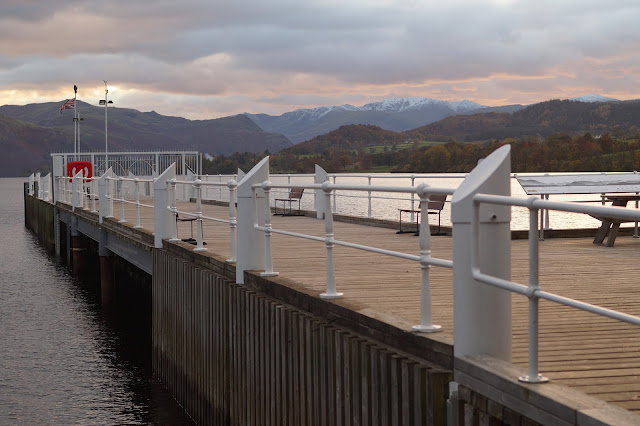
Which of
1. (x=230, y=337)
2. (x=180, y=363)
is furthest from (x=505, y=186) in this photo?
(x=180, y=363)

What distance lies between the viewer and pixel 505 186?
4.98m

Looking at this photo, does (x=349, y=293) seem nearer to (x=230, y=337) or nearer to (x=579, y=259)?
(x=230, y=337)

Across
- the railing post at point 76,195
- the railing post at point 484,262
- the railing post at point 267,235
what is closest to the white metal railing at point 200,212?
the railing post at point 267,235

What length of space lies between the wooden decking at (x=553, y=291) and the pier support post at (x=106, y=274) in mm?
8355

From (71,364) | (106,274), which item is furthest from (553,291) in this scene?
(106,274)

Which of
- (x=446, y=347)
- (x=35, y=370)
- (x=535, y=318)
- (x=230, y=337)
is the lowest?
(x=35, y=370)

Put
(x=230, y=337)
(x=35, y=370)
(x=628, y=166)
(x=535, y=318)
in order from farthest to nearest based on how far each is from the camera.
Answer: (x=628, y=166)
(x=35, y=370)
(x=230, y=337)
(x=535, y=318)

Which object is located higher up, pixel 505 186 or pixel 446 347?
pixel 505 186

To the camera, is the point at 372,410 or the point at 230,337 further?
the point at 230,337

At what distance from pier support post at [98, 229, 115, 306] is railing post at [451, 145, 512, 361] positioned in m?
18.4

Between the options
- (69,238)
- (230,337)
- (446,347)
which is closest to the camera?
(446,347)

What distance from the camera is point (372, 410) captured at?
20.6ft

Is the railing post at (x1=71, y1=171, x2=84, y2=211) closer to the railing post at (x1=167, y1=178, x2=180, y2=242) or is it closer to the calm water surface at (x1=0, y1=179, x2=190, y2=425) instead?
the calm water surface at (x1=0, y1=179, x2=190, y2=425)

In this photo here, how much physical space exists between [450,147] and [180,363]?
9162 centimetres
